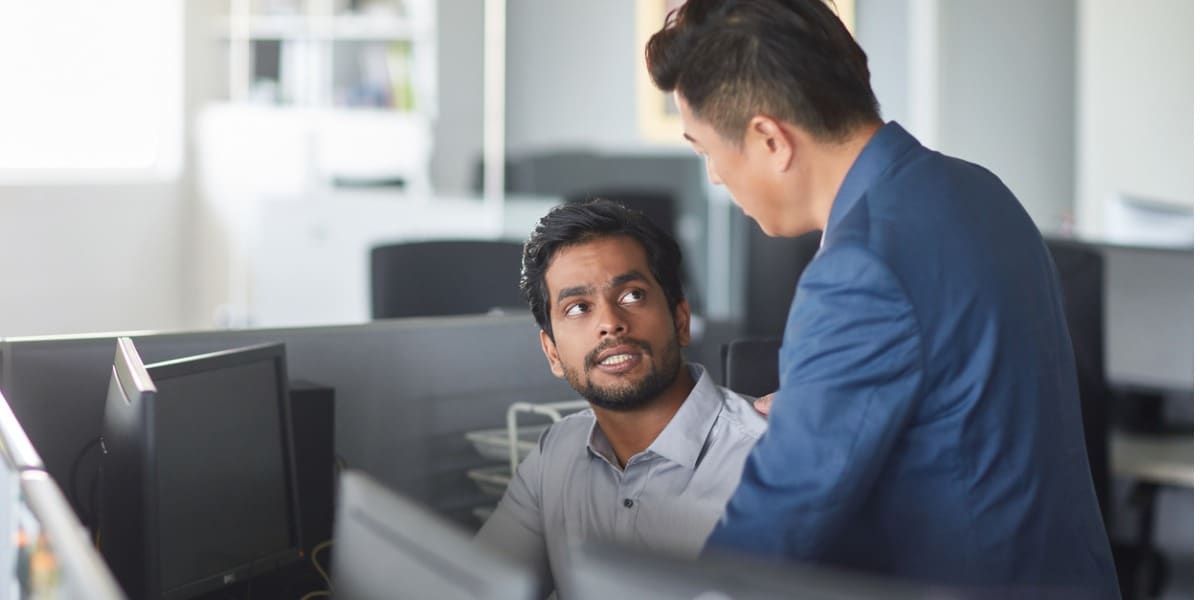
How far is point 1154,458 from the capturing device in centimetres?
307

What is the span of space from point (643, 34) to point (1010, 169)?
2082mm

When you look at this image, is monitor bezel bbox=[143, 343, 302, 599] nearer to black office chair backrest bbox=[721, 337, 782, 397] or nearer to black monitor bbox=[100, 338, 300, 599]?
black monitor bbox=[100, 338, 300, 599]

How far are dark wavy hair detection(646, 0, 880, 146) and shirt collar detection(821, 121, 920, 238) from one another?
0.12ft

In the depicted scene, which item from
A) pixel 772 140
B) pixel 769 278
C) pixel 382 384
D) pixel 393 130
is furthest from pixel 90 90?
pixel 772 140

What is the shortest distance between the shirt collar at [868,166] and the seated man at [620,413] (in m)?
0.44

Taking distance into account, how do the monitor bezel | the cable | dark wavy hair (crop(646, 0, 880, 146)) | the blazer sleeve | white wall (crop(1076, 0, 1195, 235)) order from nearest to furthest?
the blazer sleeve, dark wavy hair (crop(646, 0, 880, 146)), the monitor bezel, the cable, white wall (crop(1076, 0, 1195, 235))

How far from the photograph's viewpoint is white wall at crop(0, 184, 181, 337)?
18.7ft

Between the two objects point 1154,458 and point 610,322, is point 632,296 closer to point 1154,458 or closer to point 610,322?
point 610,322

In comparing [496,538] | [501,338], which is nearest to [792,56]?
[496,538]

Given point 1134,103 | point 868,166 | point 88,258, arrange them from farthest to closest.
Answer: point 88,258
point 1134,103
point 868,166

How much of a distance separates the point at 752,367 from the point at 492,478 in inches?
18.2

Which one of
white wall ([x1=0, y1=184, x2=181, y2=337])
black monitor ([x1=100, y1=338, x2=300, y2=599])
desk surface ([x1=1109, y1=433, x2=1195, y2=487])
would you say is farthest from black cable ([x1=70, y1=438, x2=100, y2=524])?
white wall ([x1=0, y1=184, x2=181, y2=337])

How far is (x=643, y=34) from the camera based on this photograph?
678 centimetres

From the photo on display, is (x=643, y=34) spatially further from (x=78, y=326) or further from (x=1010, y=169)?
(x=78, y=326)
